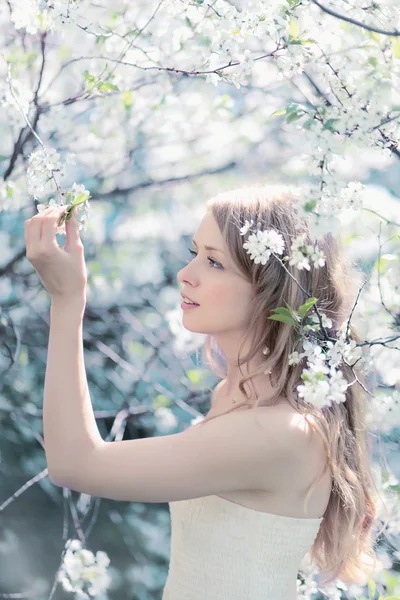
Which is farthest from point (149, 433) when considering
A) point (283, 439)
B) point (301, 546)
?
point (283, 439)

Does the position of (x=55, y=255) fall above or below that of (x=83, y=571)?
above

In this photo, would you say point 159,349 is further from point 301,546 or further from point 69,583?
point 301,546

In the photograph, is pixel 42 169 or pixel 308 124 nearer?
pixel 308 124

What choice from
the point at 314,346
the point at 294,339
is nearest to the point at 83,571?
the point at 294,339

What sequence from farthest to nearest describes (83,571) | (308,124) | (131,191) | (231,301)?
(131,191)
(83,571)
(231,301)
(308,124)

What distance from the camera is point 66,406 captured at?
93cm

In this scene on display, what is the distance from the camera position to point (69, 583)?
6.97ft

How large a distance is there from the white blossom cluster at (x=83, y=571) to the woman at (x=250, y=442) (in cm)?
91

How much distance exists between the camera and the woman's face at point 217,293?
1.14 meters

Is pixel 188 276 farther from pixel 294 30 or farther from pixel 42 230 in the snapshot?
pixel 294 30

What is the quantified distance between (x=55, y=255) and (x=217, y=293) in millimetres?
317

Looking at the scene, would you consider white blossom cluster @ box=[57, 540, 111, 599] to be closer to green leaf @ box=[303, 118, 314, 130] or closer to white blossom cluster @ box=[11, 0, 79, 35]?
white blossom cluster @ box=[11, 0, 79, 35]

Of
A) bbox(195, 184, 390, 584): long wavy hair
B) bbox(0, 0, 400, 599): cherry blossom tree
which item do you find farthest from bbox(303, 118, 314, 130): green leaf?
bbox(0, 0, 400, 599): cherry blossom tree

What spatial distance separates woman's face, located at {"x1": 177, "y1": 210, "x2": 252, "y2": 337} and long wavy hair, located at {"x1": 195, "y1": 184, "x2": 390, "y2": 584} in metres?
0.01
